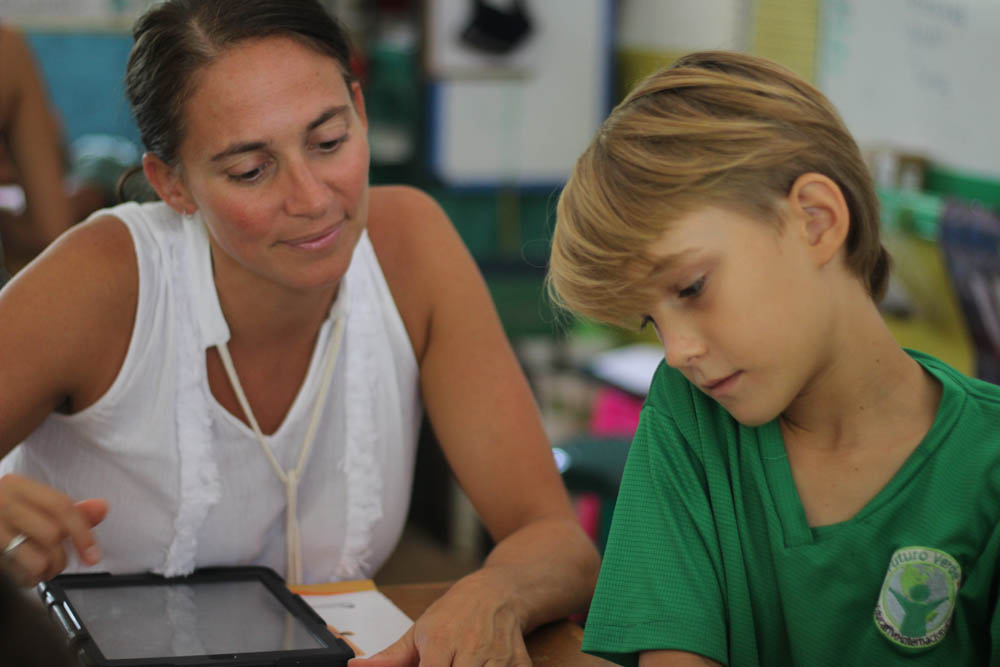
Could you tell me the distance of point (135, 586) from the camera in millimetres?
1194

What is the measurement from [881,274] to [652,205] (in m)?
0.26

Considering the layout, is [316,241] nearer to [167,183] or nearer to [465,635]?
[167,183]

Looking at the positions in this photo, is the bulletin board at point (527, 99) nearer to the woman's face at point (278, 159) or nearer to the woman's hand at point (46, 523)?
the woman's face at point (278, 159)

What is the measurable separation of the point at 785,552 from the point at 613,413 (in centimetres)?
250

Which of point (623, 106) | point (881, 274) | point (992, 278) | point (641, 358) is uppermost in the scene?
point (623, 106)

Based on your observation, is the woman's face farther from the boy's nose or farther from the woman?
the boy's nose

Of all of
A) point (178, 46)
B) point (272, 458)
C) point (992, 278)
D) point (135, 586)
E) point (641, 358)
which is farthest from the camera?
point (641, 358)

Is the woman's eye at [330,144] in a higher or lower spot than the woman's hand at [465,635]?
higher

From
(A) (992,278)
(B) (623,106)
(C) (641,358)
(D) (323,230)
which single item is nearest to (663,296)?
(B) (623,106)

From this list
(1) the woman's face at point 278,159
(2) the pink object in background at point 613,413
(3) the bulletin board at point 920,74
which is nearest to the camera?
(1) the woman's face at point 278,159

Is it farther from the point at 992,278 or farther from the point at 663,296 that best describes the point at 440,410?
the point at 992,278

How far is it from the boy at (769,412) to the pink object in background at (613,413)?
2.21 m

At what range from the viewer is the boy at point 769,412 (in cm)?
97

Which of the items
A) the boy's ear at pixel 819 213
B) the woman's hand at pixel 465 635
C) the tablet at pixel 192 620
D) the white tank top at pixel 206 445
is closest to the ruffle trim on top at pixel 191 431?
the white tank top at pixel 206 445
